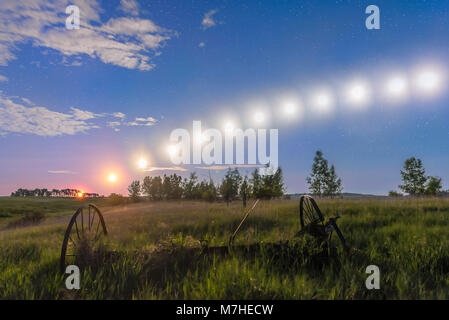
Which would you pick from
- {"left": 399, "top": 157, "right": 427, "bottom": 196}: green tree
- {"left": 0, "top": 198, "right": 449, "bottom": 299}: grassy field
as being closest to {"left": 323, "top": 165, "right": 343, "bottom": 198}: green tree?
{"left": 399, "top": 157, "right": 427, "bottom": 196}: green tree

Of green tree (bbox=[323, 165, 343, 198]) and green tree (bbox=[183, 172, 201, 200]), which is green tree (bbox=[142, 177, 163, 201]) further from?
green tree (bbox=[323, 165, 343, 198])

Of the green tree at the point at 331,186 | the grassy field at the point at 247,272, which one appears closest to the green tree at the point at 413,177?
the green tree at the point at 331,186

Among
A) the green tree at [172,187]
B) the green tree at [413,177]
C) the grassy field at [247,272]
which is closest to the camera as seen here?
the grassy field at [247,272]

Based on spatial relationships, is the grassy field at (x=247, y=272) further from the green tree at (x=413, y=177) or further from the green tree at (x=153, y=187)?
the green tree at (x=153, y=187)

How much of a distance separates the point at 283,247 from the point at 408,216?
25.7 feet

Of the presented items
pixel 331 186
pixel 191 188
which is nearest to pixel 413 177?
pixel 331 186

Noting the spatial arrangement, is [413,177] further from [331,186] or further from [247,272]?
[247,272]

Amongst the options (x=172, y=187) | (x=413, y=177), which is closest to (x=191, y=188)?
(x=172, y=187)

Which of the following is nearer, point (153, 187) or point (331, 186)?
point (331, 186)

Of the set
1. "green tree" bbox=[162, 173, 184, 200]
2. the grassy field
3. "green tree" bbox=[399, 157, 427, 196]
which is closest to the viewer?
the grassy field

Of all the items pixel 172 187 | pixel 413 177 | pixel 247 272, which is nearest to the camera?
pixel 247 272

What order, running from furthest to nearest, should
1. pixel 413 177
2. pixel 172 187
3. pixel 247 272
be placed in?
pixel 172 187 < pixel 413 177 < pixel 247 272
